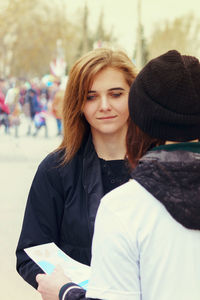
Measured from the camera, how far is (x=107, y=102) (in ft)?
6.48

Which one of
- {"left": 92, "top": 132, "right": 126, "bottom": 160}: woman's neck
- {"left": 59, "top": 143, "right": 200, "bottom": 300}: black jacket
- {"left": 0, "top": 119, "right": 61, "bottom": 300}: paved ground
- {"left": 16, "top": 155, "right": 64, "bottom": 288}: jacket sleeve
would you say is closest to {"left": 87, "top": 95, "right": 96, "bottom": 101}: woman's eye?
{"left": 92, "top": 132, "right": 126, "bottom": 160}: woman's neck

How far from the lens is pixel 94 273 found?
114 centimetres

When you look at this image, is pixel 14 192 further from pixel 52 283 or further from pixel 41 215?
pixel 52 283

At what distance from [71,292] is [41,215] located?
0.57 m

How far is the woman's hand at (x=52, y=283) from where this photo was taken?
53.8 inches

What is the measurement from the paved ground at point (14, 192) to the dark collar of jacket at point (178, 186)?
8.97 ft

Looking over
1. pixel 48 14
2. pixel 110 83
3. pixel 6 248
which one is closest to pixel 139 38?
pixel 48 14

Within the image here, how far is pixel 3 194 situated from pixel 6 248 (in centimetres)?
228

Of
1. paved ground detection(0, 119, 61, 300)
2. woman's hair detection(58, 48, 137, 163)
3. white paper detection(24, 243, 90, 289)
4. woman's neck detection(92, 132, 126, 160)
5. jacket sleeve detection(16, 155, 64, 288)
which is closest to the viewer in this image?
white paper detection(24, 243, 90, 289)

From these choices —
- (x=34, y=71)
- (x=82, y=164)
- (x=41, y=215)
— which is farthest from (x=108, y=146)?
(x=34, y=71)

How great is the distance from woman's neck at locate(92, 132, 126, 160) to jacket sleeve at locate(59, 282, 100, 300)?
759mm

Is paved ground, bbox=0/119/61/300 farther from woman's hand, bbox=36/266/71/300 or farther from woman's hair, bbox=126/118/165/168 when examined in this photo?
woman's hair, bbox=126/118/165/168

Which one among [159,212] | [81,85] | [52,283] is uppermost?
[81,85]

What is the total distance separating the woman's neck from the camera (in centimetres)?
204
